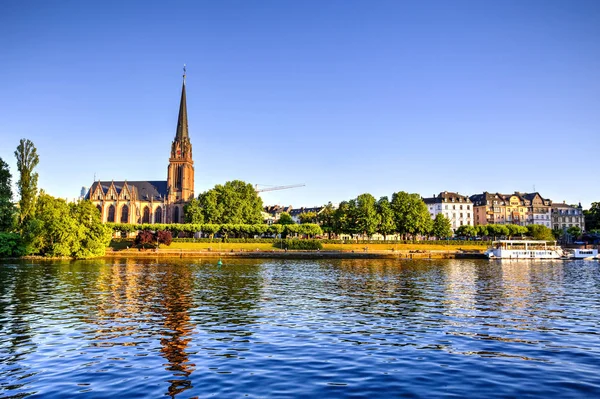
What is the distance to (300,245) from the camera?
12300cm

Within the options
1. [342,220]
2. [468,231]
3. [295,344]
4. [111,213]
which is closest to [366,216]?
[342,220]

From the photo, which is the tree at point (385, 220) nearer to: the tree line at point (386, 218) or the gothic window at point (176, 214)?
the tree line at point (386, 218)

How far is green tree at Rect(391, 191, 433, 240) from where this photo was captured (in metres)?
138

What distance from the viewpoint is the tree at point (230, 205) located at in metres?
144

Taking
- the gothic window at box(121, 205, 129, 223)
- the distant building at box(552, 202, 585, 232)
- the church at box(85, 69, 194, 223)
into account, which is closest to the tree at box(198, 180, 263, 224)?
the church at box(85, 69, 194, 223)

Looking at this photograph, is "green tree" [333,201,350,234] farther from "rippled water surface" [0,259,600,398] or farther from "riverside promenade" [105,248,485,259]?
"rippled water surface" [0,259,600,398]

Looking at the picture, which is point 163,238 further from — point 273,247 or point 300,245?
point 300,245

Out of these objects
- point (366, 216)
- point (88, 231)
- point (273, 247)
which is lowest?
point (273, 247)

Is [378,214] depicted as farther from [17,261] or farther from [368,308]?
Answer: [368,308]

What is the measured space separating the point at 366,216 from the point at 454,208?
237ft

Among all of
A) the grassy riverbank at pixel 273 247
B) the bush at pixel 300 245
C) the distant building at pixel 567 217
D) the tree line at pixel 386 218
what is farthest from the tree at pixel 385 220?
the distant building at pixel 567 217

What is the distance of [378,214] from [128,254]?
7182cm

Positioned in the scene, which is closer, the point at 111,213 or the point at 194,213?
the point at 194,213

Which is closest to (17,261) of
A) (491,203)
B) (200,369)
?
(200,369)
